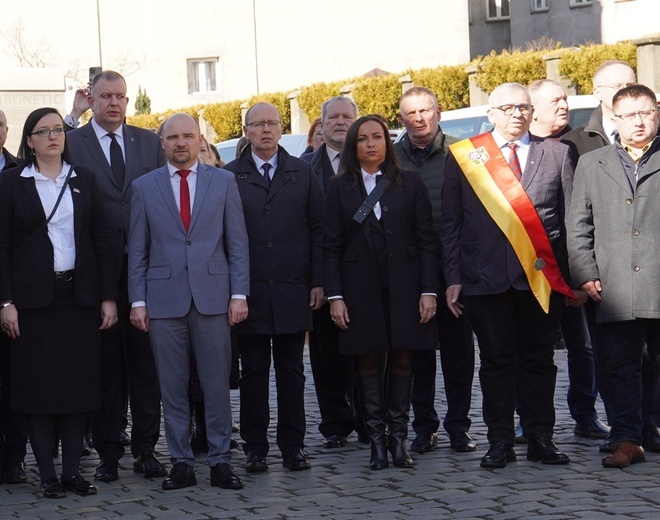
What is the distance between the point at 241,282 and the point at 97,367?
98cm

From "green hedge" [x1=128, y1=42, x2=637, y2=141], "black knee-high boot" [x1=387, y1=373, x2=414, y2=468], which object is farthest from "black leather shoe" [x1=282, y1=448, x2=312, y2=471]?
"green hedge" [x1=128, y1=42, x2=637, y2=141]

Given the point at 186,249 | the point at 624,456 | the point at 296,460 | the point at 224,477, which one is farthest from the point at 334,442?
the point at 624,456

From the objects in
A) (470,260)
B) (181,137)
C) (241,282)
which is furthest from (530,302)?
(181,137)

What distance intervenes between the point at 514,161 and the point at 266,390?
204cm

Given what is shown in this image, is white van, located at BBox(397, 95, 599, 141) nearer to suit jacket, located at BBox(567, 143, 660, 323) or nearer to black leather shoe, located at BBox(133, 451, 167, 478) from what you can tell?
suit jacket, located at BBox(567, 143, 660, 323)

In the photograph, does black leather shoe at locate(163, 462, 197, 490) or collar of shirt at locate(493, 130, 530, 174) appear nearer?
black leather shoe at locate(163, 462, 197, 490)

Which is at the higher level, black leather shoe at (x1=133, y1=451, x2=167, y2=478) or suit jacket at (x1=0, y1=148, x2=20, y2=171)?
suit jacket at (x1=0, y1=148, x2=20, y2=171)

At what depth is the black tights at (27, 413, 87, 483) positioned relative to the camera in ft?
24.8

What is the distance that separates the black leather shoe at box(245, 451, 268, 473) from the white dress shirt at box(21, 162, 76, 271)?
1.57m

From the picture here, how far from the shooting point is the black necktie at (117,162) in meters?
8.39

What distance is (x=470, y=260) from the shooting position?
782 centimetres

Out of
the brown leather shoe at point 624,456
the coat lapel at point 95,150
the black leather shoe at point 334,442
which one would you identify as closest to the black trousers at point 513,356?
the brown leather shoe at point 624,456

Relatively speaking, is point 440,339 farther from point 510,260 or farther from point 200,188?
point 200,188

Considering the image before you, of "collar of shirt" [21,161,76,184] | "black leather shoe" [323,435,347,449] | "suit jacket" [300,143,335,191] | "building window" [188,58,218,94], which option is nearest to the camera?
"collar of shirt" [21,161,76,184]
